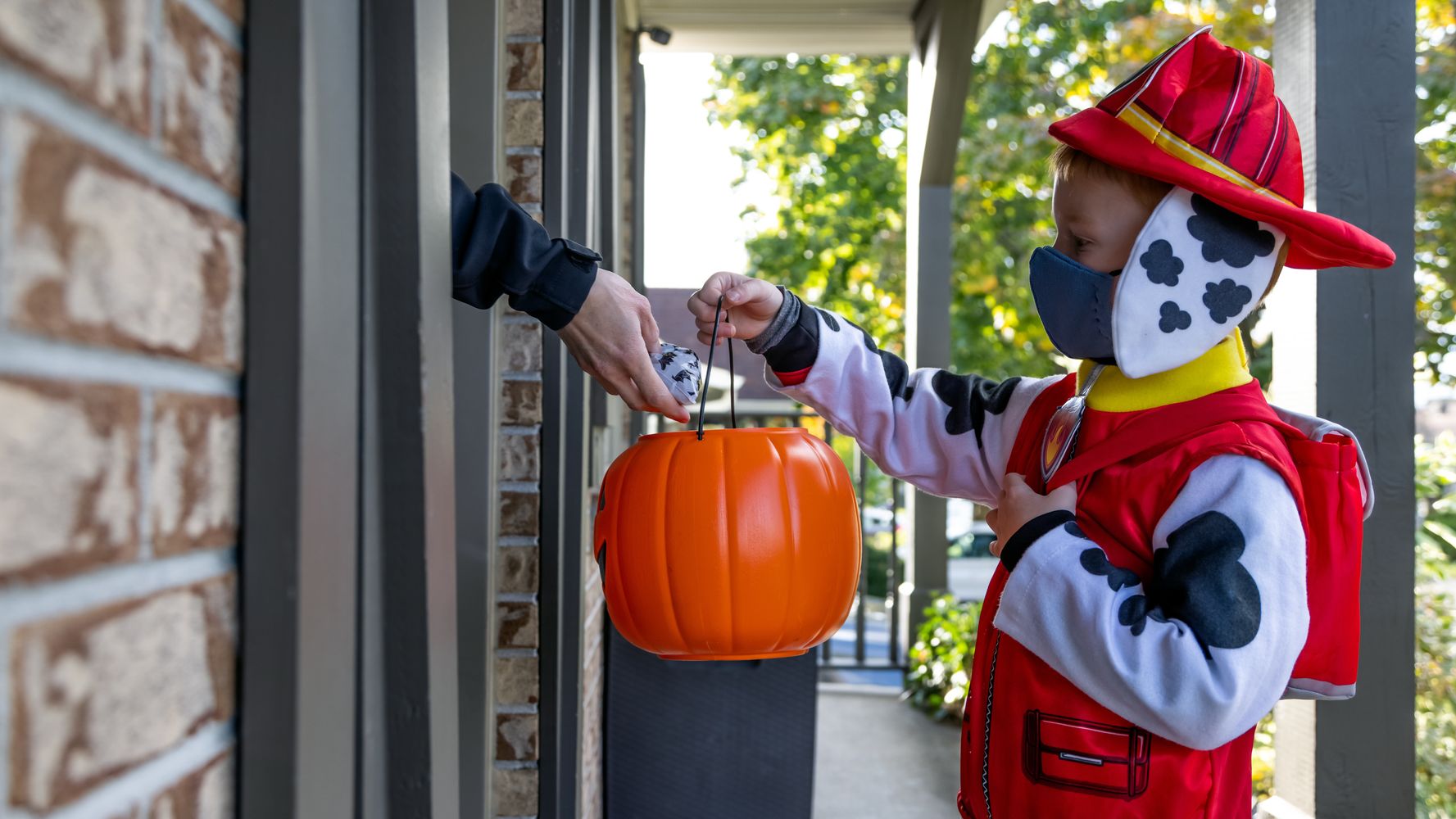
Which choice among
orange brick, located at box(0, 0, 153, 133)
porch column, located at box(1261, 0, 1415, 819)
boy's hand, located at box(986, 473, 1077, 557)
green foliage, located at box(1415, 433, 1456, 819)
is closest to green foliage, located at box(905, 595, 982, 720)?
green foliage, located at box(1415, 433, 1456, 819)

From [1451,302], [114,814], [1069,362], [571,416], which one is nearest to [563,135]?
[571,416]

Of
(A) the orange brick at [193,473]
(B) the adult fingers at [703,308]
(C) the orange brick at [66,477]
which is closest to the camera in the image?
(C) the orange brick at [66,477]

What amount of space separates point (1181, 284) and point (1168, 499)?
29 cm

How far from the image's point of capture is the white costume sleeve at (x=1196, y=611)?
4.09 feet

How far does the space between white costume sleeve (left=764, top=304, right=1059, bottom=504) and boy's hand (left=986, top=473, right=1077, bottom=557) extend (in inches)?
11.9

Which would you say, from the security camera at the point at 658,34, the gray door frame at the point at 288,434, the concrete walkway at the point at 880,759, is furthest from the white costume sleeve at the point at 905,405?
the security camera at the point at 658,34

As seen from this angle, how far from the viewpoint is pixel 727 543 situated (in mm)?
1420

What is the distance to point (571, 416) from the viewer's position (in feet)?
7.11

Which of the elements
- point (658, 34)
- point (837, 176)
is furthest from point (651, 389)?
point (837, 176)

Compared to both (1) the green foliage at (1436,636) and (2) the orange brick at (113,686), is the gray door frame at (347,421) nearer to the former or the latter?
(2) the orange brick at (113,686)

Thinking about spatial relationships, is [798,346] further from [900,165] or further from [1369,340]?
[900,165]

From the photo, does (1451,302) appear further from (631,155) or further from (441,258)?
(441,258)

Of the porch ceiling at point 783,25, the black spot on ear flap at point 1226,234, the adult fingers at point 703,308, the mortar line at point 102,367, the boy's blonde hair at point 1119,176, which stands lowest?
the mortar line at point 102,367

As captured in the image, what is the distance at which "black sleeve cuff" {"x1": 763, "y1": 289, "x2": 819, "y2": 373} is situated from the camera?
1736mm
